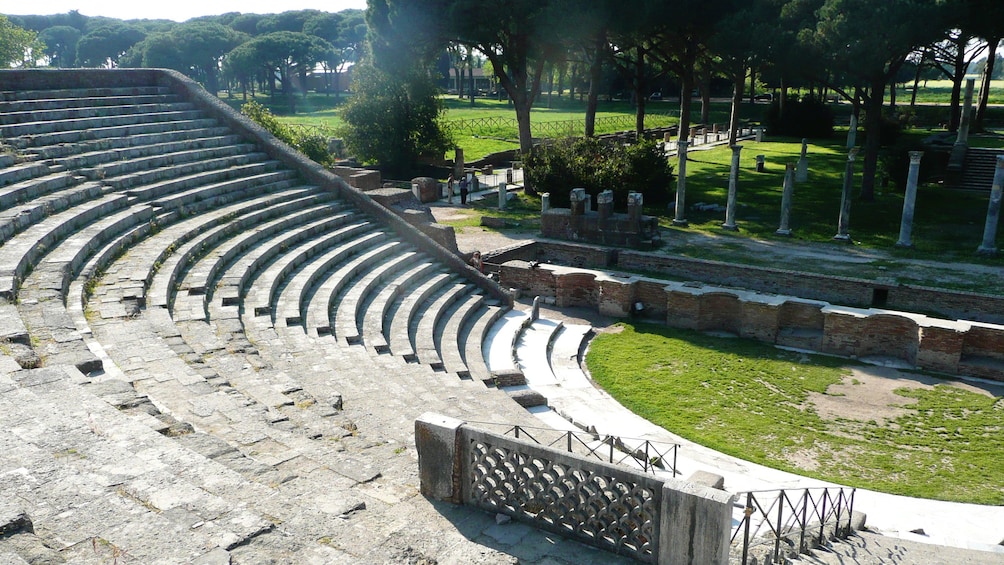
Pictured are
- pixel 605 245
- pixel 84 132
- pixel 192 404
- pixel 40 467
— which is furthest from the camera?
pixel 605 245

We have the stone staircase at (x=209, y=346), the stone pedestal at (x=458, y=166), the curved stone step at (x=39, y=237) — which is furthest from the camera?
the stone pedestal at (x=458, y=166)

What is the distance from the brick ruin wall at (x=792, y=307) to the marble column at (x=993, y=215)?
4802mm

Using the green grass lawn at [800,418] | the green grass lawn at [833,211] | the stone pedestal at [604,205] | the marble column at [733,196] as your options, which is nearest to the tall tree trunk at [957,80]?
the green grass lawn at [833,211]

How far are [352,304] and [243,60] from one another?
6281 cm

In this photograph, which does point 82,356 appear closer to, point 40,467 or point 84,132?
point 40,467

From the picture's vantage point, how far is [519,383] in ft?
45.5

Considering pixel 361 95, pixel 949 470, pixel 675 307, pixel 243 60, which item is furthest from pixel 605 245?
pixel 243 60

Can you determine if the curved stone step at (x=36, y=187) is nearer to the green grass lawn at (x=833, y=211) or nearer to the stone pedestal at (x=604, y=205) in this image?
the stone pedestal at (x=604, y=205)

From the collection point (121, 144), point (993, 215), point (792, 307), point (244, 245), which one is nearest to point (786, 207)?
point (993, 215)

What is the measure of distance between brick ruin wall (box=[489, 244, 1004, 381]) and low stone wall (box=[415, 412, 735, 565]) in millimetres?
11629

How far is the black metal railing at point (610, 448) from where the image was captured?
27.7 ft

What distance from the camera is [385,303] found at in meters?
14.8

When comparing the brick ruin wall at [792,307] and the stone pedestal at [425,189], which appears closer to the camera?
the brick ruin wall at [792,307]

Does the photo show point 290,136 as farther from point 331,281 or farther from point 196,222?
point 331,281
